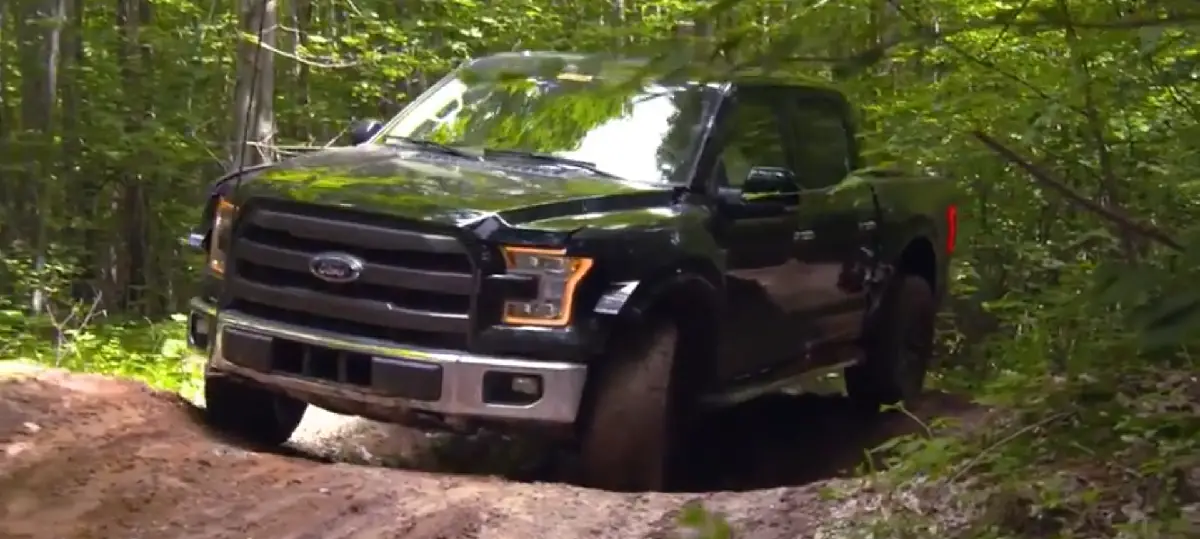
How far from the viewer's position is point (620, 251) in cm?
511

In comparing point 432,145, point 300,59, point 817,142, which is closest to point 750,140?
point 817,142

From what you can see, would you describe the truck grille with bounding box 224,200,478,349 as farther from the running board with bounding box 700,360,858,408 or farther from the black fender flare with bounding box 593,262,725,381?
the running board with bounding box 700,360,858,408

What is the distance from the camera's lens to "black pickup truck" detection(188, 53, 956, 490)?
A: 4.96 m

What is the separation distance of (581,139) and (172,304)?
12.5 meters

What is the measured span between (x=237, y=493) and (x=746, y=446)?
3.55 m

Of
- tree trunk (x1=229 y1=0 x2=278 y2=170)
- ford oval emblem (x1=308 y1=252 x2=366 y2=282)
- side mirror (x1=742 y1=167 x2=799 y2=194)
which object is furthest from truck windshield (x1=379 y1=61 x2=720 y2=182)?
tree trunk (x1=229 y1=0 x2=278 y2=170)

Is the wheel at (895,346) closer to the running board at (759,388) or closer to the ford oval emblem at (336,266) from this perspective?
the running board at (759,388)

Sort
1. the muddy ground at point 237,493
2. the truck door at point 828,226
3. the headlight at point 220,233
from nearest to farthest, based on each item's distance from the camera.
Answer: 1. the muddy ground at point 237,493
2. the headlight at point 220,233
3. the truck door at point 828,226

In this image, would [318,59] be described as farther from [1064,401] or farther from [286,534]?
[1064,401]

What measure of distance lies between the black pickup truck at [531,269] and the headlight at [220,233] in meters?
0.01

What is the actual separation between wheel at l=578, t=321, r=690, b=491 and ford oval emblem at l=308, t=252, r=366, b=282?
1075 mm

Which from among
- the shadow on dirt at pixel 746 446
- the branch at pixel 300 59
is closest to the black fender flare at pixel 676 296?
the shadow on dirt at pixel 746 446

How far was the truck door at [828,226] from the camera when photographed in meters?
6.64

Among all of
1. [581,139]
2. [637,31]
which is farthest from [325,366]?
[637,31]
